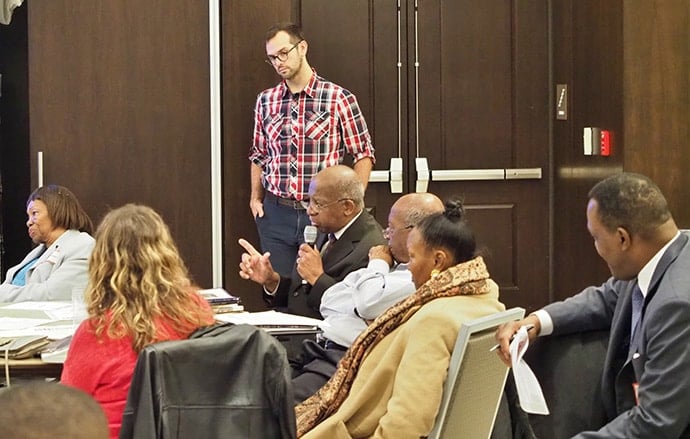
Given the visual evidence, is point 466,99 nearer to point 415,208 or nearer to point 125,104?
point 125,104

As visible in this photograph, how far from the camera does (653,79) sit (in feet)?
17.5

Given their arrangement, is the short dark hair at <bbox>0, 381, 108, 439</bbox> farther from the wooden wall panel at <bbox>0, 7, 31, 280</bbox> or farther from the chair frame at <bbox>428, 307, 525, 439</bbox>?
the wooden wall panel at <bbox>0, 7, 31, 280</bbox>

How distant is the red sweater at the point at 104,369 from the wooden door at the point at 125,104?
11.4 ft

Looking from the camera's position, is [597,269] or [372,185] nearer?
[597,269]

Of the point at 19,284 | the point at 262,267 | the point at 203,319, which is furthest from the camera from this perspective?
the point at 19,284

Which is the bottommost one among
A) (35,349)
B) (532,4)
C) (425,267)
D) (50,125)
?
(35,349)

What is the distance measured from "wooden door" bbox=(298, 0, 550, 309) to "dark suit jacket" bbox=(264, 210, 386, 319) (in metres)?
2.09

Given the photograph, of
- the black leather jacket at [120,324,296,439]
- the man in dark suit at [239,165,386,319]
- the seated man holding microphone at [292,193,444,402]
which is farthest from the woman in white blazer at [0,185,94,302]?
the black leather jacket at [120,324,296,439]

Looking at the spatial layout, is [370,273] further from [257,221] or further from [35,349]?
[257,221]

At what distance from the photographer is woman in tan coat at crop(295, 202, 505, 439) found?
294cm

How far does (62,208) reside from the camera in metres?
5.23

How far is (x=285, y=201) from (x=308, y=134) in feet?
1.14

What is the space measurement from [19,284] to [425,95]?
2596 millimetres

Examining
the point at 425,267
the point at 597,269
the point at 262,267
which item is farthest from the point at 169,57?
the point at 425,267
